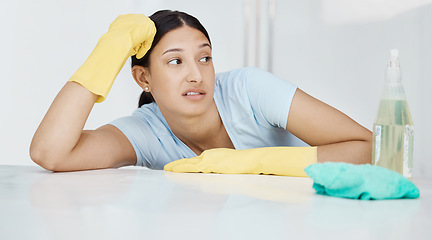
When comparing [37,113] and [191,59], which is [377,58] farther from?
[37,113]

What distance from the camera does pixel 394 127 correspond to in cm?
82

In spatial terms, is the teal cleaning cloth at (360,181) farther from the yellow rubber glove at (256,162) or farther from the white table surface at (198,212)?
the yellow rubber glove at (256,162)

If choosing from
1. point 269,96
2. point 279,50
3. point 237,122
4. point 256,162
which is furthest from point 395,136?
point 279,50

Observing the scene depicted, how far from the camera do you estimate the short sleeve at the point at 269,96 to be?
4.04ft

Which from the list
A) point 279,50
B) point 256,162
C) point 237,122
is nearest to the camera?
point 256,162

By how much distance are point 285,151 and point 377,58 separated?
1.58m

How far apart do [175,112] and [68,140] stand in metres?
0.30

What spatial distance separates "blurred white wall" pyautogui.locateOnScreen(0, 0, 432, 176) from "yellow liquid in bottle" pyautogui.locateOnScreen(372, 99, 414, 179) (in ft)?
5.53

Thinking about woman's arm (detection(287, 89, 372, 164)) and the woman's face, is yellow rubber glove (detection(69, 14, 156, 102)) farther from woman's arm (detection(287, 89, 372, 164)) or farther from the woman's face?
woman's arm (detection(287, 89, 372, 164))

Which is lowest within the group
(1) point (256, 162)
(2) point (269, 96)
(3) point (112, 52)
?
(1) point (256, 162)

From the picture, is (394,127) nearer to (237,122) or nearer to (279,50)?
(237,122)

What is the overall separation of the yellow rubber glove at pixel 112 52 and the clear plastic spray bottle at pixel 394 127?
2.08 ft

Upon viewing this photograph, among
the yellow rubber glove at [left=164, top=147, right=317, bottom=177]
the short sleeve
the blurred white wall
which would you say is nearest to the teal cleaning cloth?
the yellow rubber glove at [left=164, top=147, right=317, bottom=177]

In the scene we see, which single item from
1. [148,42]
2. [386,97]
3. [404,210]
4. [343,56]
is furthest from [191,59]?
[343,56]
